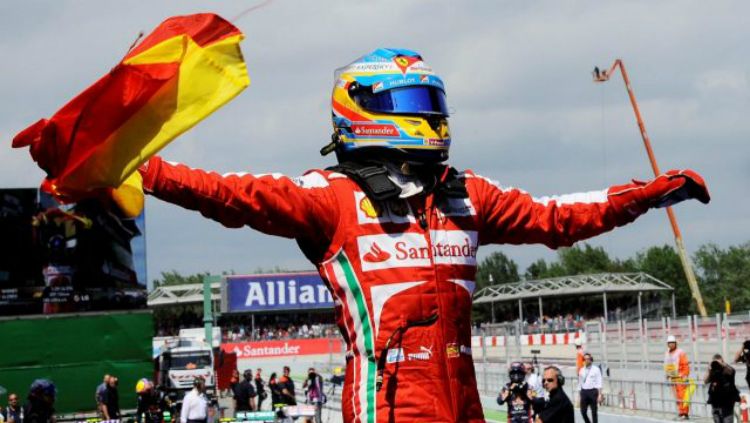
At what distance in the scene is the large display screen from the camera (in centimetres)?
3359

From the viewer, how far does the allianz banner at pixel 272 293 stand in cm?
5600

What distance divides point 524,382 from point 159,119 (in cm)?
1838

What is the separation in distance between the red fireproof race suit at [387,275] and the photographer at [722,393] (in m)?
15.7

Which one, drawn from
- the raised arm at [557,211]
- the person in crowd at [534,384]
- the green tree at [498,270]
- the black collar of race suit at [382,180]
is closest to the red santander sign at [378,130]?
the black collar of race suit at [382,180]

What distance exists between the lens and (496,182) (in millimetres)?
6156

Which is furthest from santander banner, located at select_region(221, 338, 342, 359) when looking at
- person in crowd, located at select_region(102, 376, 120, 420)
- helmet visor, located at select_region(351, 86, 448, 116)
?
helmet visor, located at select_region(351, 86, 448, 116)

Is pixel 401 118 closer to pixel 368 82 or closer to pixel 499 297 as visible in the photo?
pixel 368 82

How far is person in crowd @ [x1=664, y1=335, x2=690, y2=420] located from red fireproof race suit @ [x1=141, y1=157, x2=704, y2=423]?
1814 cm

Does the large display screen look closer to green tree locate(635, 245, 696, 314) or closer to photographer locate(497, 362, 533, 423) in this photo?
photographer locate(497, 362, 533, 423)

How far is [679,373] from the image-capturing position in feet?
76.7

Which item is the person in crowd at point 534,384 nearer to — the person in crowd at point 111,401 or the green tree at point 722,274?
the person in crowd at point 111,401

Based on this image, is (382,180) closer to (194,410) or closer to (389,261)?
(389,261)

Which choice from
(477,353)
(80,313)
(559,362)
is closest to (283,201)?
(80,313)

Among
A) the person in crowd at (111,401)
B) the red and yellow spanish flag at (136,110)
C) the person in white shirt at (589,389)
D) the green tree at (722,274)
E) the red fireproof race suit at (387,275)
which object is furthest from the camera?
the green tree at (722,274)
